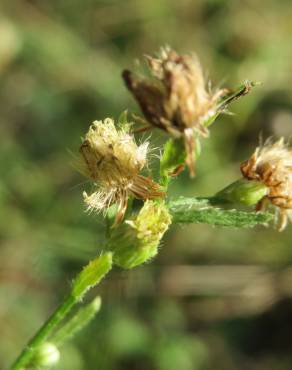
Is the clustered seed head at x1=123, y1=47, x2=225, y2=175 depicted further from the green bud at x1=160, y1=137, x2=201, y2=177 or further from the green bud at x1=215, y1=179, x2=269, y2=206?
the green bud at x1=215, y1=179, x2=269, y2=206

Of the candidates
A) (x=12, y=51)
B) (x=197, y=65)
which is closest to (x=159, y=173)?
(x=197, y=65)

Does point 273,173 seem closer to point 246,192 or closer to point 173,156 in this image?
point 246,192

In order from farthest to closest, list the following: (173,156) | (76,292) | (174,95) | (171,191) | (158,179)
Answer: (171,191) → (158,179) → (76,292) → (173,156) → (174,95)

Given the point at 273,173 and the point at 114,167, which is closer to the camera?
the point at 114,167

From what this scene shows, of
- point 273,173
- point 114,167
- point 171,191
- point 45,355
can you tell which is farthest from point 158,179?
point 171,191

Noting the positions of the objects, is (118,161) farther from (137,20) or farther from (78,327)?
(137,20)

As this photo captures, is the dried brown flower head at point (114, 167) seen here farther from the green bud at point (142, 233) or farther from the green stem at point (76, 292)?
the green stem at point (76, 292)

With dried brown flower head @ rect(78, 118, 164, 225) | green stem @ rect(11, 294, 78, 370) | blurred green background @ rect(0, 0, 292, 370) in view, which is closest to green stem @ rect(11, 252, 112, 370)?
green stem @ rect(11, 294, 78, 370)
